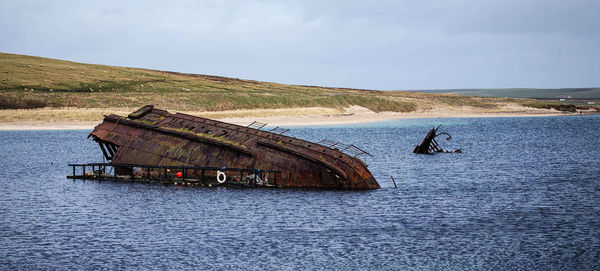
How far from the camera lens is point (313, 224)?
28.0m

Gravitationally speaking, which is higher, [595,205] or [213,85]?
[213,85]

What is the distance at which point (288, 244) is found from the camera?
2481 centimetres

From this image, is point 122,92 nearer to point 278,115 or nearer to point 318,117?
point 278,115

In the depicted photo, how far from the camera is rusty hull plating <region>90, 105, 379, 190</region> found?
34938mm

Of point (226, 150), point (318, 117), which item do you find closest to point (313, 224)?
point (226, 150)

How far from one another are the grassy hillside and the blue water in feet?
182

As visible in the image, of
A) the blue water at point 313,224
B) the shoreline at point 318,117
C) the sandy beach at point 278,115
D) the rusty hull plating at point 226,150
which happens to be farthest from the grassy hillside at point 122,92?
the rusty hull plating at point 226,150

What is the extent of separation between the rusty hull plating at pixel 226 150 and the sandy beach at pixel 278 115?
1703 inches

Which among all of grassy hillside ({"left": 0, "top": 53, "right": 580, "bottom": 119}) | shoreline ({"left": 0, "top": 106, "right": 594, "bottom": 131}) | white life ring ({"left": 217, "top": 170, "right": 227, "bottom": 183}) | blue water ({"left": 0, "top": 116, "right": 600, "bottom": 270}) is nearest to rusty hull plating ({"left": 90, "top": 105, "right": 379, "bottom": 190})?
white life ring ({"left": 217, "top": 170, "right": 227, "bottom": 183})

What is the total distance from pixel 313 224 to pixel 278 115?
266ft

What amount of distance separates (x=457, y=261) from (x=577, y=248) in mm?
4924

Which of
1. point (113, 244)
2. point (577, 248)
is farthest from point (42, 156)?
point (577, 248)

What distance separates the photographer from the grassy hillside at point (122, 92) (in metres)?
100

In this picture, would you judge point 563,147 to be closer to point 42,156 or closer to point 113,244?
point 42,156
